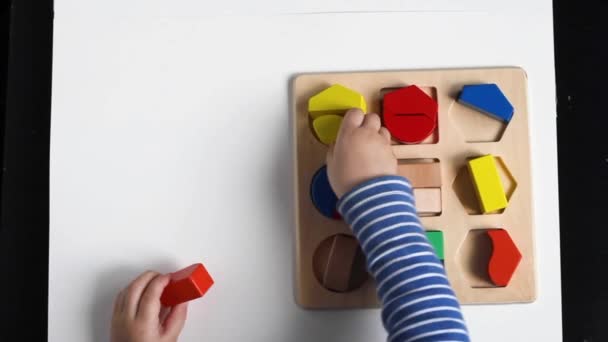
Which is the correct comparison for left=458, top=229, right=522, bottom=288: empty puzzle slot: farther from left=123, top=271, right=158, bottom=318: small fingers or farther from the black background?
left=123, top=271, right=158, bottom=318: small fingers

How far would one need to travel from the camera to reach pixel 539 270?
0.58m

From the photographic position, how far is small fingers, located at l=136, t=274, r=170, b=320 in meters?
0.54

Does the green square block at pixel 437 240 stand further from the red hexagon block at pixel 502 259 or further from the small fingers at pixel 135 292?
the small fingers at pixel 135 292

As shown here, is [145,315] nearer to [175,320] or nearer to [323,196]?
[175,320]

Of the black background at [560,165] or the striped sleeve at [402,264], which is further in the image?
the black background at [560,165]

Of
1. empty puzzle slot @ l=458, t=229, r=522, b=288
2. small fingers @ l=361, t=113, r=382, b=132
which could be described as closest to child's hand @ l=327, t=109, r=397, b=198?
small fingers @ l=361, t=113, r=382, b=132

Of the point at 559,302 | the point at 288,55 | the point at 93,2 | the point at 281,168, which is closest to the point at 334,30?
the point at 288,55

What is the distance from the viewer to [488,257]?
0.57 meters

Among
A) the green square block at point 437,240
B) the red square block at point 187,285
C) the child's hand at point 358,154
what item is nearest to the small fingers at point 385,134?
the child's hand at point 358,154

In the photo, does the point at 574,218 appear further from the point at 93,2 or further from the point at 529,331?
the point at 93,2

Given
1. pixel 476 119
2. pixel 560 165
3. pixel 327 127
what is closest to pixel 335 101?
pixel 327 127

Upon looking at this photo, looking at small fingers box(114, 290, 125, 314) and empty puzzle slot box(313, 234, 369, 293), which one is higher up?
empty puzzle slot box(313, 234, 369, 293)

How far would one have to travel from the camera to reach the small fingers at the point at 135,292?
551 millimetres

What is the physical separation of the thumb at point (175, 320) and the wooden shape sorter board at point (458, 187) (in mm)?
116
